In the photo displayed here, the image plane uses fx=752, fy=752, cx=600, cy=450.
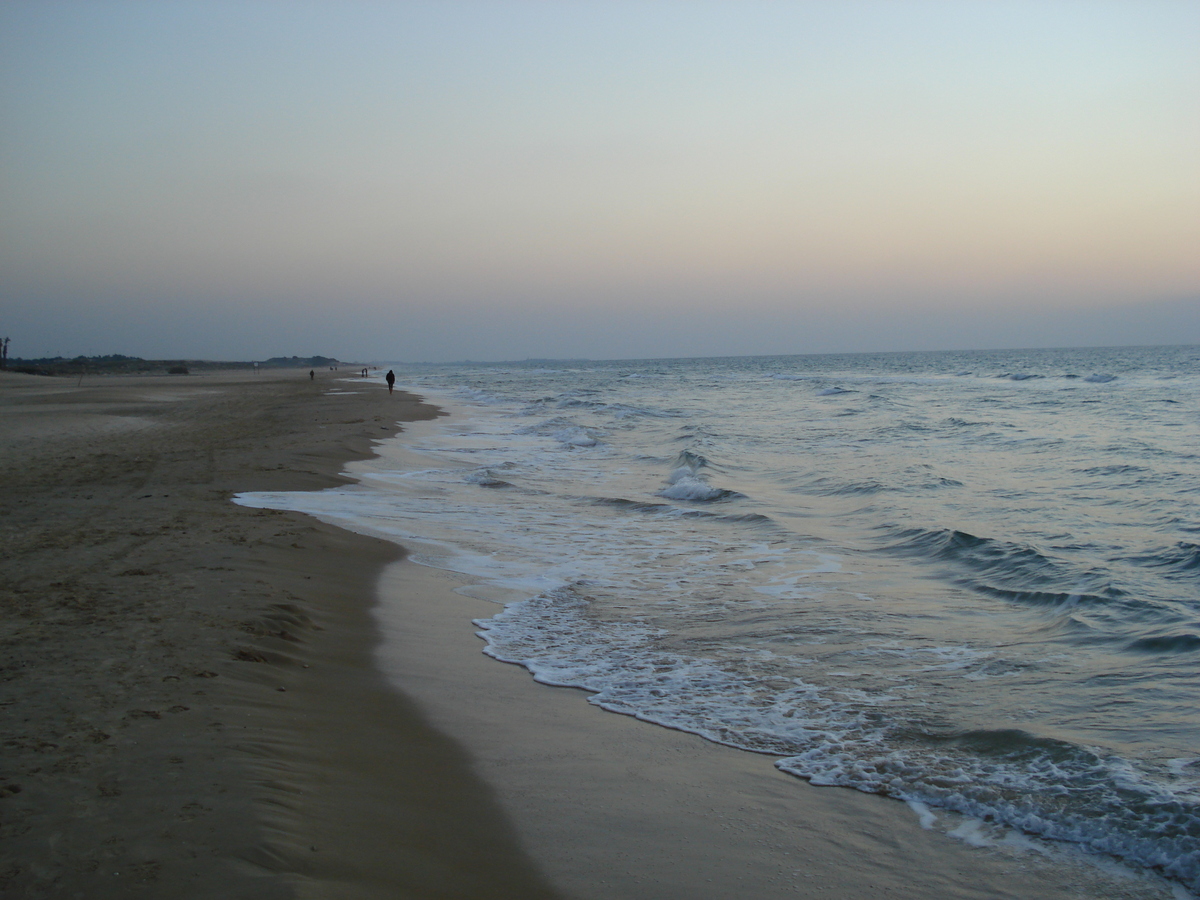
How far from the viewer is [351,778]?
12.3 feet

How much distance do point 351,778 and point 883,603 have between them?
5.41m

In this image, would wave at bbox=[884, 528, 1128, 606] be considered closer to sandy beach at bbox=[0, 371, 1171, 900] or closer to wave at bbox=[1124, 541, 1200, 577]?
wave at bbox=[1124, 541, 1200, 577]

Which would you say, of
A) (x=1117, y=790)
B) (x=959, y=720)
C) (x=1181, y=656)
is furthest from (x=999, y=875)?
(x=1181, y=656)

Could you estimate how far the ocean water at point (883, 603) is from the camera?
13.9ft

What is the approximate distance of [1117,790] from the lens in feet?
12.9

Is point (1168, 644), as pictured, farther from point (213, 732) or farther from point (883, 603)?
point (213, 732)

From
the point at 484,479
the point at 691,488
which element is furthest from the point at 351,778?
the point at 484,479

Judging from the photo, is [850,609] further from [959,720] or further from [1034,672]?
[959,720]

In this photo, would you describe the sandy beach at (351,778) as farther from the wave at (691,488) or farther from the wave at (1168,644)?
the wave at (691,488)

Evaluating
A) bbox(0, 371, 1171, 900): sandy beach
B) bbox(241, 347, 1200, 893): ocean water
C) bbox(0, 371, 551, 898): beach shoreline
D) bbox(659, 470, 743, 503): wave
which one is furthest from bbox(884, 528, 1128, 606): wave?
bbox(0, 371, 551, 898): beach shoreline

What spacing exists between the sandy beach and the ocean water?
431mm

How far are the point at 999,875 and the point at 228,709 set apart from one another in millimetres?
3950

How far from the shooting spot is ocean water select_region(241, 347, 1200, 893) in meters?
4.23

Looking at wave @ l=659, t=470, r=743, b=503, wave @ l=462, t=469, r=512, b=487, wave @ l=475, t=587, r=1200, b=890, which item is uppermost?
wave @ l=462, t=469, r=512, b=487
